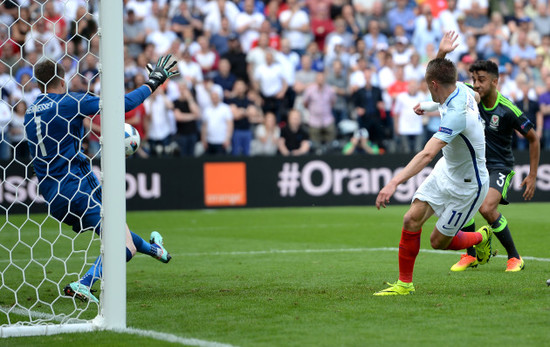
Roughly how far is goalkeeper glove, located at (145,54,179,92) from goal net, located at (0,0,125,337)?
453 millimetres

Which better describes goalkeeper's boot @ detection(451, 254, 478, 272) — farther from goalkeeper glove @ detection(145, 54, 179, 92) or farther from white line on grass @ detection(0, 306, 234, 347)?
white line on grass @ detection(0, 306, 234, 347)

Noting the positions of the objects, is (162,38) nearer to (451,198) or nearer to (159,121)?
(159,121)

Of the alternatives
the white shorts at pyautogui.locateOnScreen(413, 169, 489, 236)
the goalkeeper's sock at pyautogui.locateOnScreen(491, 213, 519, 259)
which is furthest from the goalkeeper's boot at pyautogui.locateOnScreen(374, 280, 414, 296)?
the goalkeeper's sock at pyautogui.locateOnScreen(491, 213, 519, 259)

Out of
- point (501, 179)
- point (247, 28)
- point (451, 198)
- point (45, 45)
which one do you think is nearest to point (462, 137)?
point (451, 198)

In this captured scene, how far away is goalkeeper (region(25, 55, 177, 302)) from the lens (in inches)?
266

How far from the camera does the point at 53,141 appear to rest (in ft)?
23.0

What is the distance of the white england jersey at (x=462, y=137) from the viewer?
22.1 feet

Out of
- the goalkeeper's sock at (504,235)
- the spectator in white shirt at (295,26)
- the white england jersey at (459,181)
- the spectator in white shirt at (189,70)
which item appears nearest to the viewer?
the white england jersey at (459,181)

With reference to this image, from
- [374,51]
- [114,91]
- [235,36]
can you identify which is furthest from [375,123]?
[114,91]

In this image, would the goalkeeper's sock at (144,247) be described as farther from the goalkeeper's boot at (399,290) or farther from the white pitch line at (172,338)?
the goalkeeper's boot at (399,290)

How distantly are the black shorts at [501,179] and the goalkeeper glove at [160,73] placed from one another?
366cm

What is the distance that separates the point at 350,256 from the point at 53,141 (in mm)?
4273

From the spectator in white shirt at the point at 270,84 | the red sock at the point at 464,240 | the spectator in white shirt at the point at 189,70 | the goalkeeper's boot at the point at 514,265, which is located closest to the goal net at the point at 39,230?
the spectator in white shirt at the point at 189,70

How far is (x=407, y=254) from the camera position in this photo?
277 inches
